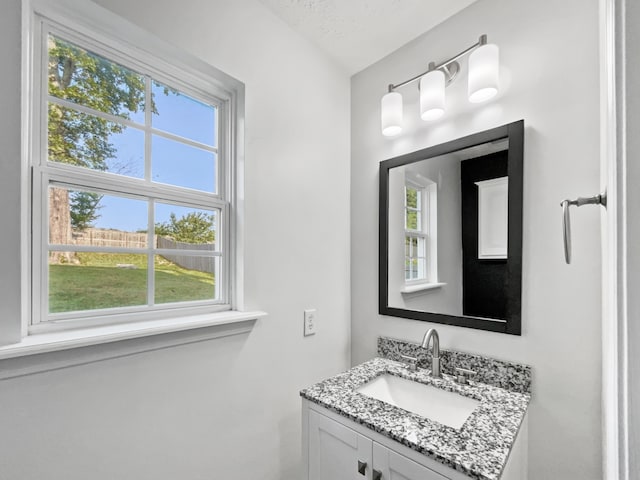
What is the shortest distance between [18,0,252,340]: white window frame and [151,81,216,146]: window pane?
28 millimetres

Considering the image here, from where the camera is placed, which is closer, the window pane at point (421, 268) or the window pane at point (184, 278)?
the window pane at point (184, 278)

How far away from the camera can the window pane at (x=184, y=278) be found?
1140mm

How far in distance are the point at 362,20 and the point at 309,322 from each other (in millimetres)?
1481

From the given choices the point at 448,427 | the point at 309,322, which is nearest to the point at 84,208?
the point at 309,322

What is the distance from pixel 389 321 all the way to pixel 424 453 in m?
0.78

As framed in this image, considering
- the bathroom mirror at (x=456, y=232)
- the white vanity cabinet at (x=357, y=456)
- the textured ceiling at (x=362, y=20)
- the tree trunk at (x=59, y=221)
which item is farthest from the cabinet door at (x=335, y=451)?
the textured ceiling at (x=362, y=20)

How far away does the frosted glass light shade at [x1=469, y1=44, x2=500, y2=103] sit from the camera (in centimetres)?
117

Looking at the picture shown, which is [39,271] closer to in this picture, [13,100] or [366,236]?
[13,100]

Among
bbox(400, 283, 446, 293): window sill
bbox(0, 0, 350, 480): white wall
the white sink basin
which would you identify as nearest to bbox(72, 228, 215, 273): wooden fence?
bbox(0, 0, 350, 480): white wall

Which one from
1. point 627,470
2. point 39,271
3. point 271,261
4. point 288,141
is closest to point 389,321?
point 271,261

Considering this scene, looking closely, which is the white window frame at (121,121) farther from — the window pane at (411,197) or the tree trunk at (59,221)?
the window pane at (411,197)

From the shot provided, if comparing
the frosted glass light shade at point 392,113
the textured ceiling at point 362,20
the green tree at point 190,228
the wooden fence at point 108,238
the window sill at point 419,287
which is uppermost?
the textured ceiling at point 362,20

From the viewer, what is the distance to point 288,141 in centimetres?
146

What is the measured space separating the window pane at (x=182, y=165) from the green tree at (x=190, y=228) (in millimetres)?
124
